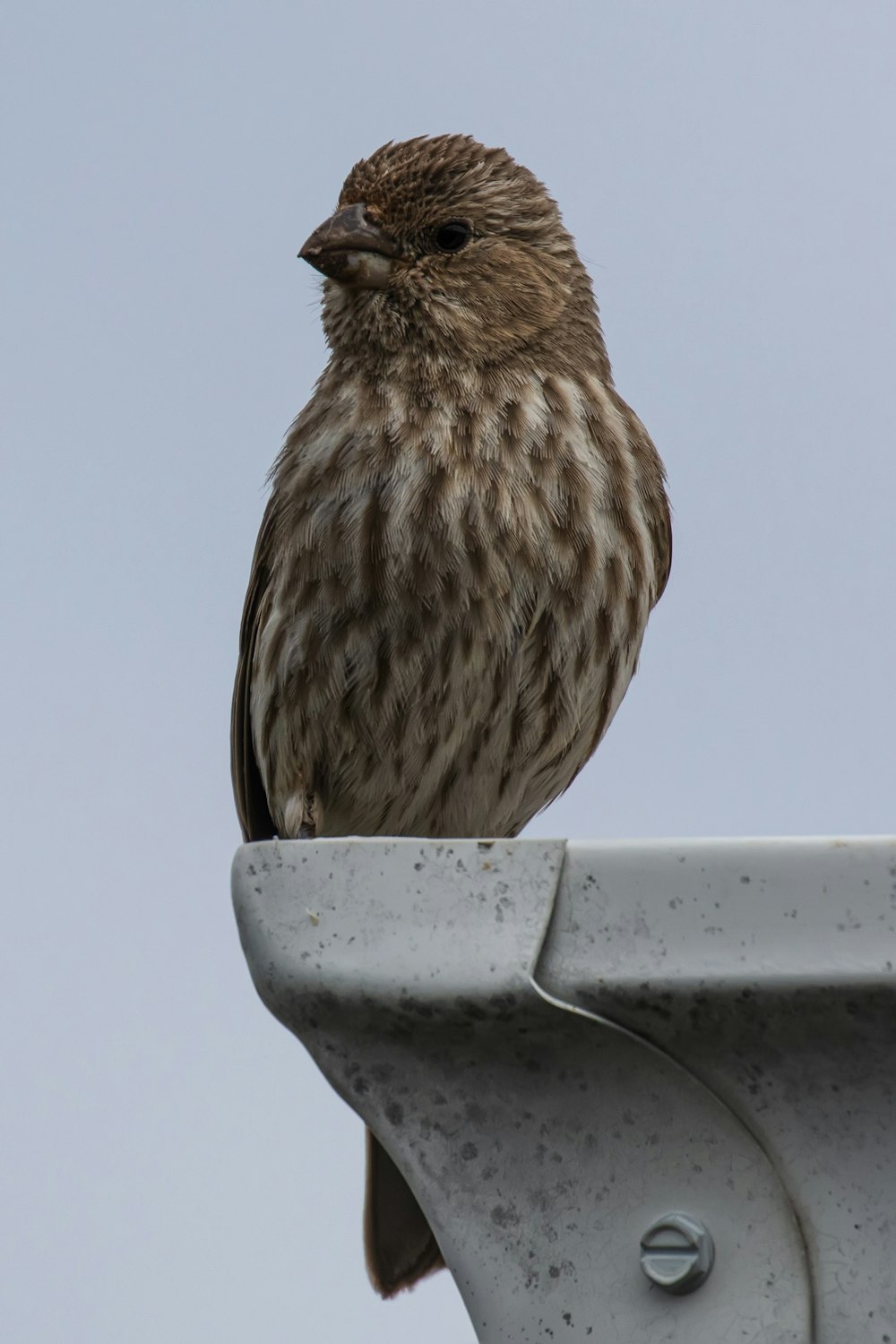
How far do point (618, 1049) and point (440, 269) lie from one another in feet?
9.37

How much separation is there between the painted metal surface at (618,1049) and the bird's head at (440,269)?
2560mm

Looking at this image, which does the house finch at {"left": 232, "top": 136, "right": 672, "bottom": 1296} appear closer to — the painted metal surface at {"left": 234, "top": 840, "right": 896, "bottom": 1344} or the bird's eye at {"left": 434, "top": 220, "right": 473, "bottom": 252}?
the bird's eye at {"left": 434, "top": 220, "right": 473, "bottom": 252}

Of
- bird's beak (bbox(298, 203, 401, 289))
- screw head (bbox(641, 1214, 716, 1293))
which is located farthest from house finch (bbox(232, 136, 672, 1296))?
screw head (bbox(641, 1214, 716, 1293))

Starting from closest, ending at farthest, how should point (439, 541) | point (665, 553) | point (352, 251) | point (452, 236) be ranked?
point (439, 541) → point (352, 251) → point (452, 236) → point (665, 553)

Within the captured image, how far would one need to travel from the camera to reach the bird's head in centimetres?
454

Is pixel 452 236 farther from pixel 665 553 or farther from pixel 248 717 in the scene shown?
pixel 248 717

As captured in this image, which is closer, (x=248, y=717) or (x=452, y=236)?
(x=452, y=236)

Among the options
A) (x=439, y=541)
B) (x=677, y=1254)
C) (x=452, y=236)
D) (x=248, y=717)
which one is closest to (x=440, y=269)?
(x=452, y=236)

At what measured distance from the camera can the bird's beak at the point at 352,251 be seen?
4.52 m

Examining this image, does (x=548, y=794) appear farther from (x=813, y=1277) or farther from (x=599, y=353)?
(x=813, y=1277)

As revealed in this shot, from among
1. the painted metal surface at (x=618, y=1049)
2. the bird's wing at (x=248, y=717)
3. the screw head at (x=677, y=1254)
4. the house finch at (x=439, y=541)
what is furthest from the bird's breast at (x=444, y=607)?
the screw head at (x=677, y=1254)

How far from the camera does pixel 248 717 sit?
16.0 feet

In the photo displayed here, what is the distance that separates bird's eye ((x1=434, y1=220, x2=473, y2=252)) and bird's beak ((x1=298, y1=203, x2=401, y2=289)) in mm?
153

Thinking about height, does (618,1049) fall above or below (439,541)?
below
